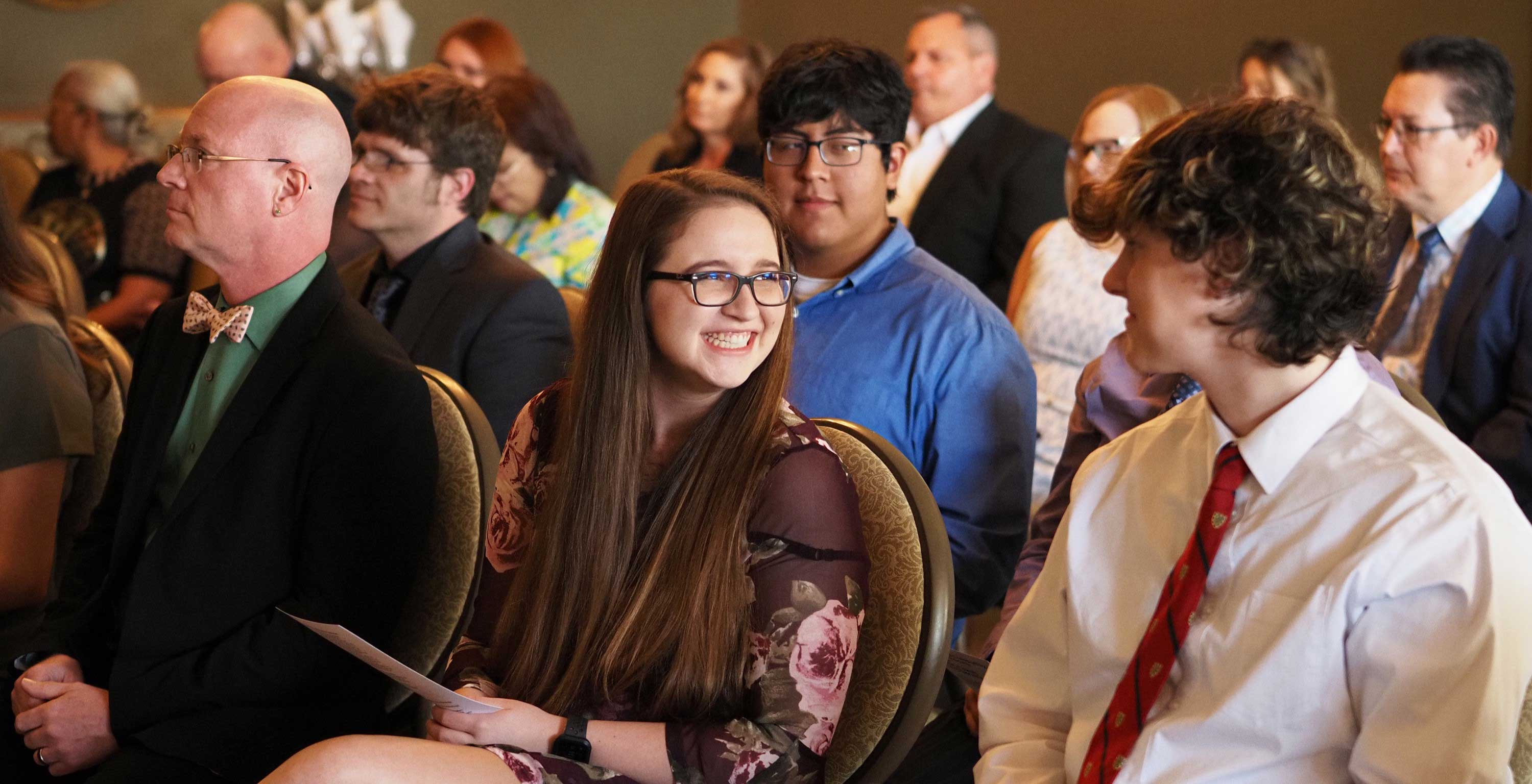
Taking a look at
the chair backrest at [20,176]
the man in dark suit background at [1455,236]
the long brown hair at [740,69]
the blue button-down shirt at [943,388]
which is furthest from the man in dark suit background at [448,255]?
the chair backrest at [20,176]

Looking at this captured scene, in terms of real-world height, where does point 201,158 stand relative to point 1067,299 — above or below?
above

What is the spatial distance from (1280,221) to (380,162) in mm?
2035

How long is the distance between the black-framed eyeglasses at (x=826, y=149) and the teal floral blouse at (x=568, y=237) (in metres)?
1.26

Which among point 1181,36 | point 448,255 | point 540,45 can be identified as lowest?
point 448,255

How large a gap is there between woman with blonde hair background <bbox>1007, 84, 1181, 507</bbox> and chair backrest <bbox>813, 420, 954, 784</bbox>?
127cm

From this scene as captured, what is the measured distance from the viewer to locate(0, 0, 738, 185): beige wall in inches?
262

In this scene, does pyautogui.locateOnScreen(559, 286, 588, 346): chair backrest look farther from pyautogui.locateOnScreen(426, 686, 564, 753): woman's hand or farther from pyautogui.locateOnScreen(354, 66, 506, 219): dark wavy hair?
pyautogui.locateOnScreen(426, 686, 564, 753): woman's hand

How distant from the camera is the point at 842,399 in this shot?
2.20m

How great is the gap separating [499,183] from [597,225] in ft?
0.95

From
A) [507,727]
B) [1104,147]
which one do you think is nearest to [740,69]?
[1104,147]

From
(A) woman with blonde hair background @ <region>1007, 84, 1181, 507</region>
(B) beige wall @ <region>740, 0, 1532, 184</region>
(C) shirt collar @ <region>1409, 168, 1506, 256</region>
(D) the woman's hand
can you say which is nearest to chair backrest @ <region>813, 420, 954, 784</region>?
(D) the woman's hand

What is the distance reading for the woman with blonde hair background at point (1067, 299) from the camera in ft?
9.55

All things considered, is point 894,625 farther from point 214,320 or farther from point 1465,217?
point 1465,217

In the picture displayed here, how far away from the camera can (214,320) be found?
184 centimetres
